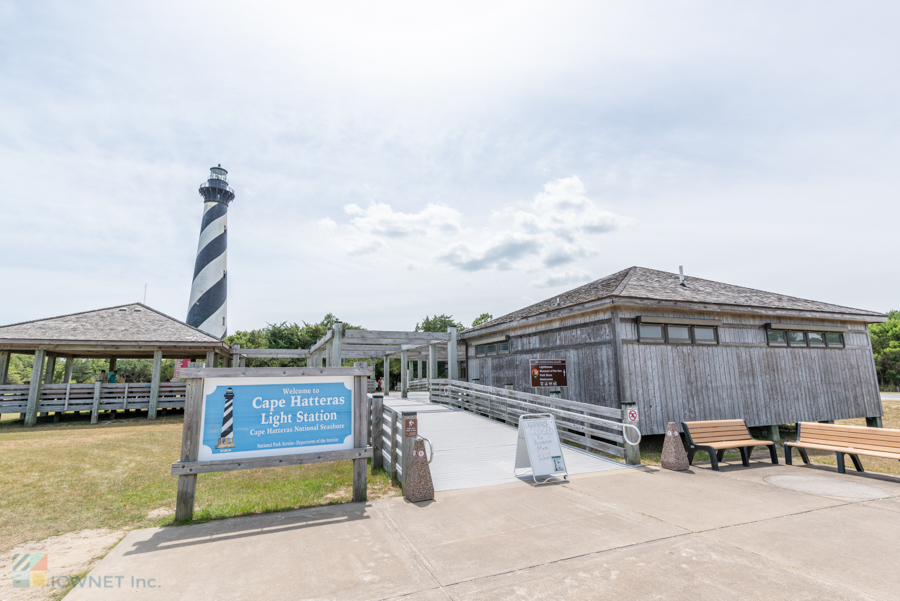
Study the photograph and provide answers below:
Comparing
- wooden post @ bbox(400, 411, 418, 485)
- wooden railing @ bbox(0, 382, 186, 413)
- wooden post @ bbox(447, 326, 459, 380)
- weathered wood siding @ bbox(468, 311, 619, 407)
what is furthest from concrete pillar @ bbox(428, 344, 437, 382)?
wooden post @ bbox(400, 411, 418, 485)

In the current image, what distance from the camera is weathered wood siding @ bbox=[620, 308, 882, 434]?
11.5 m

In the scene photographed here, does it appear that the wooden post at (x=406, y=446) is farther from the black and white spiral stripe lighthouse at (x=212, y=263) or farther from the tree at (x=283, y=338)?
the tree at (x=283, y=338)

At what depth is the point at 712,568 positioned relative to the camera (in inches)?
153

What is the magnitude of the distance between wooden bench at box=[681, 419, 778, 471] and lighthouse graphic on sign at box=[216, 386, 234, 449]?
25.7 ft

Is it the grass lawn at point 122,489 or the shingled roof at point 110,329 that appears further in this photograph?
the shingled roof at point 110,329

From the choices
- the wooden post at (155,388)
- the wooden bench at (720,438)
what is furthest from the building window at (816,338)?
the wooden post at (155,388)

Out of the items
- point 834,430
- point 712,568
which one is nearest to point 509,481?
point 712,568

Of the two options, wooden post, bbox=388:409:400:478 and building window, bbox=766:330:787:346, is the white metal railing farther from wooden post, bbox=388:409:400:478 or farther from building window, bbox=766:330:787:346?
wooden post, bbox=388:409:400:478

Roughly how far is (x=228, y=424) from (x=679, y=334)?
11.4 meters

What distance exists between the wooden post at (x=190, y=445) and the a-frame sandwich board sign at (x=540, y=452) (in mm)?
4792

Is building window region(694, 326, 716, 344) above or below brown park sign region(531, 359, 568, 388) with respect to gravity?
above

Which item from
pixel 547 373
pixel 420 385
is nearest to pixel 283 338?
pixel 420 385

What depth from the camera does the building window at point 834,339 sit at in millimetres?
14406

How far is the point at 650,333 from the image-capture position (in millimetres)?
11773
